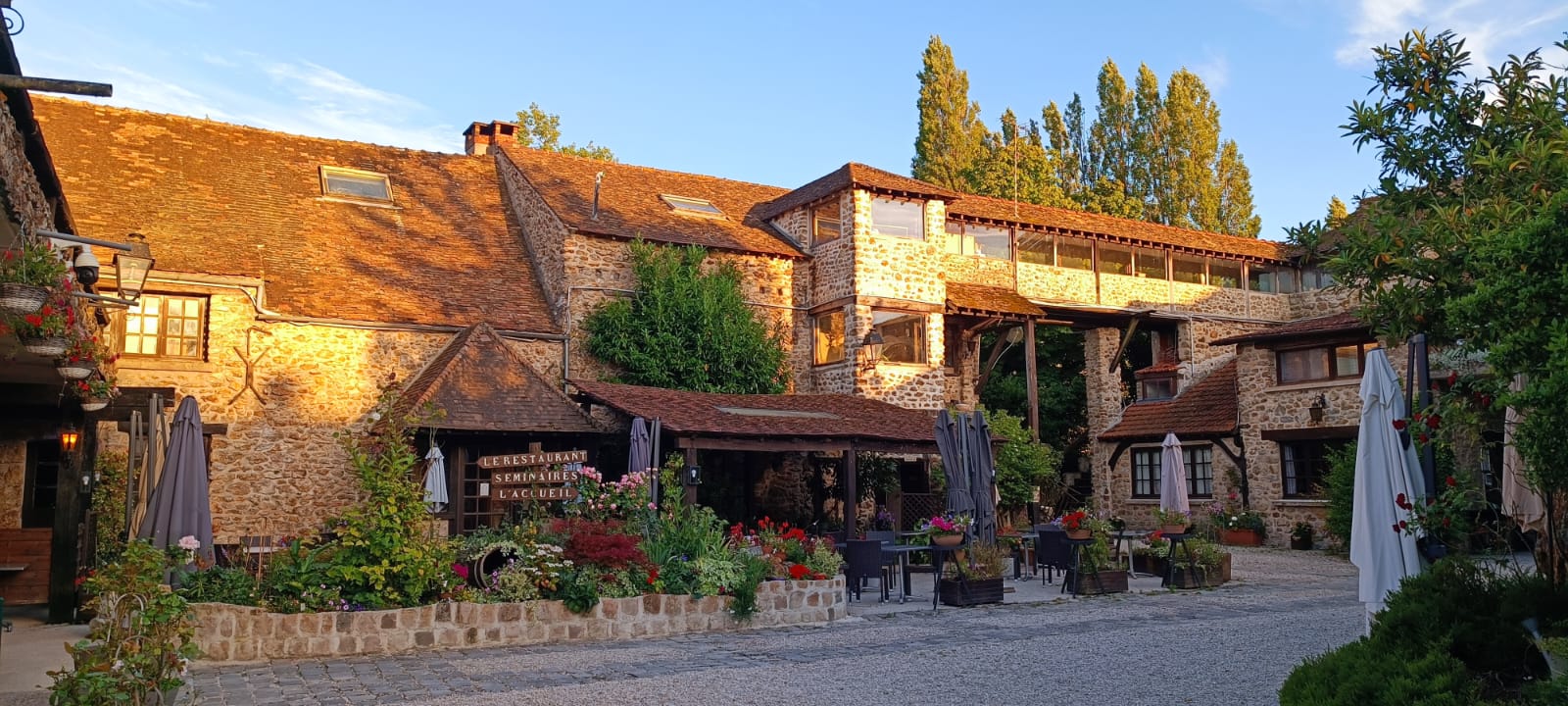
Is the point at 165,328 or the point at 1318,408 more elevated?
the point at 165,328

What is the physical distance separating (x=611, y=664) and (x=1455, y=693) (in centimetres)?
576

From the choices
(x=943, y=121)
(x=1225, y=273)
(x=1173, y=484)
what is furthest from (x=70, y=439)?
(x=943, y=121)

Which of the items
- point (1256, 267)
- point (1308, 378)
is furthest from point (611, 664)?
point (1256, 267)

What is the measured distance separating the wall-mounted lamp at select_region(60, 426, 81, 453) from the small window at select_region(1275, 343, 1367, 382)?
19921mm

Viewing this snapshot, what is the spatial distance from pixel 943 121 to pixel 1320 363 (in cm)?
1883

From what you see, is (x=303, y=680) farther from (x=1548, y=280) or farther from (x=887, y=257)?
(x=887, y=257)

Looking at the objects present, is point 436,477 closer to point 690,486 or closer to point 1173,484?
point 690,486

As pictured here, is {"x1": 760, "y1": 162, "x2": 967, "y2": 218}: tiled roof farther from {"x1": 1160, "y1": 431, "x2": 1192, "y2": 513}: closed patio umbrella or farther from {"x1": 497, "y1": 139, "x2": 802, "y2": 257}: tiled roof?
{"x1": 1160, "y1": 431, "x2": 1192, "y2": 513}: closed patio umbrella

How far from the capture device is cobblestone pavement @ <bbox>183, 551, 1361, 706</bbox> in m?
7.45

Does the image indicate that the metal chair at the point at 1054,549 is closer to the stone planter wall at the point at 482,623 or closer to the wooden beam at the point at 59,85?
the stone planter wall at the point at 482,623

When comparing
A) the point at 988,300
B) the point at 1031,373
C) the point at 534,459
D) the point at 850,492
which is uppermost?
the point at 988,300

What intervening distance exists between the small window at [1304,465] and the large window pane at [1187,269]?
7.17 metres

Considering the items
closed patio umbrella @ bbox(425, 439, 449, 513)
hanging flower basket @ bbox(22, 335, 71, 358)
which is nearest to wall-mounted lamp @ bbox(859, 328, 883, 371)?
closed patio umbrella @ bbox(425, 439, 449, 513)

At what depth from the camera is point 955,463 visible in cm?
1423
